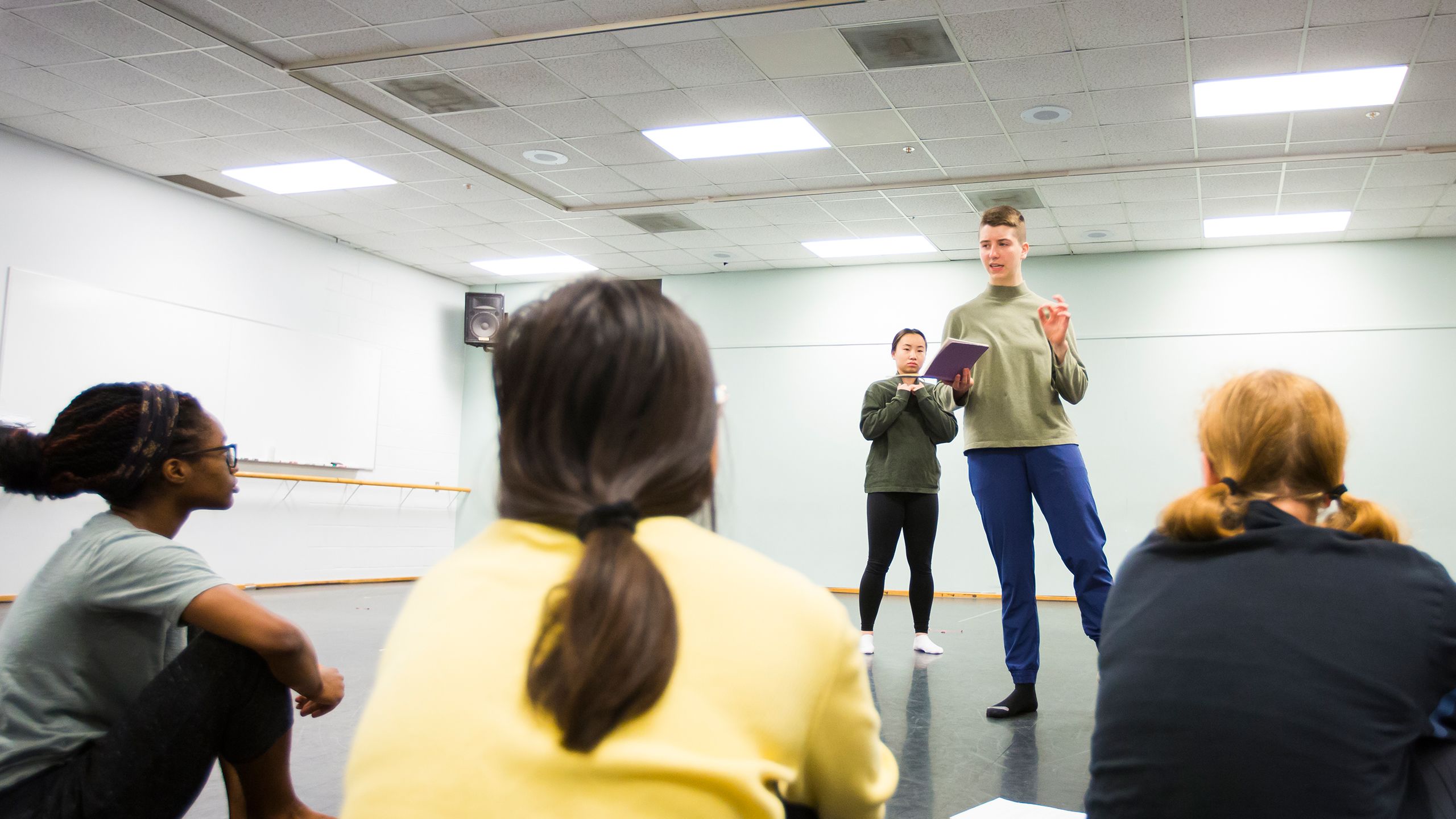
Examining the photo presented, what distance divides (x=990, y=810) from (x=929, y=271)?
23.5 ft

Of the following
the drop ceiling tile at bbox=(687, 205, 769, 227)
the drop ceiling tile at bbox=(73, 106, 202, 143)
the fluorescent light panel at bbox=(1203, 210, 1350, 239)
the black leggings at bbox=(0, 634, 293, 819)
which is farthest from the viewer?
the drop ceiling tile at bbox=(687, 205, 769, 227)

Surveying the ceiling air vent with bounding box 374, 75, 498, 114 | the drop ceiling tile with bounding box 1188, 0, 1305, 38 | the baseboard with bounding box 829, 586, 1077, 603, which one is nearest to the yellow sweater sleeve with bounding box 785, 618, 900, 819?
the drop ceiling tile with bounding box 1188, 0, 1305, 38

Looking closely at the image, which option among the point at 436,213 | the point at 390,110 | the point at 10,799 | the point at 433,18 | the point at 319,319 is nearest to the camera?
the point at 10,799

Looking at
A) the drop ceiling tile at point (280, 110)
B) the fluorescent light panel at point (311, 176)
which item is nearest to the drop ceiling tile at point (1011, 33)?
the drop ceiling tile at point (280, 110)

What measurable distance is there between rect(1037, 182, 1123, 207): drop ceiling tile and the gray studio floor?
2.85 meters

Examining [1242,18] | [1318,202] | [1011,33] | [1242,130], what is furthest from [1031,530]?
[1318,202]

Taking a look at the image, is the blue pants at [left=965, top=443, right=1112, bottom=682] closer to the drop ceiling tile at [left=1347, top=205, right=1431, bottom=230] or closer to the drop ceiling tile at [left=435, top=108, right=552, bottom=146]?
the drop ceiling tile at [left=435, top=108, right=552, bottom=146]

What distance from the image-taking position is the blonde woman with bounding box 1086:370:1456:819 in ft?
Answer: 3.19

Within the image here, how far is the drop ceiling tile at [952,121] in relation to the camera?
216 inches

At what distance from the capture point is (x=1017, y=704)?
2939 millimetres

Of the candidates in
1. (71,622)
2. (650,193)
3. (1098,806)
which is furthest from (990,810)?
(650,193)

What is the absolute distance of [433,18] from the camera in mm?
4586

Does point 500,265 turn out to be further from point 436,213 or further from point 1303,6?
point 1303,6

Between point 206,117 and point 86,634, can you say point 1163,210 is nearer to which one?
point 206,117
